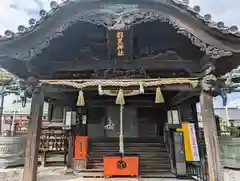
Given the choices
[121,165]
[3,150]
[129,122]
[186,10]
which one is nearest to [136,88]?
[186,10]

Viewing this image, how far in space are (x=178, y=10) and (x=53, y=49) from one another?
3.08 m

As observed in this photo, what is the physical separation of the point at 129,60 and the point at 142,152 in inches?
166

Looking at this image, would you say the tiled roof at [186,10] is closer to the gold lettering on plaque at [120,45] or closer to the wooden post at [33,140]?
the gold lettering on plaque at [120,45]

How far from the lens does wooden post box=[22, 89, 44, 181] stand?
16.3 ft

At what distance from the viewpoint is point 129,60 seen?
5410mm

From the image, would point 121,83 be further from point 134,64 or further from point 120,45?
point 120,45

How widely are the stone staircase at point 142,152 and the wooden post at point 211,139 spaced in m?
3.37

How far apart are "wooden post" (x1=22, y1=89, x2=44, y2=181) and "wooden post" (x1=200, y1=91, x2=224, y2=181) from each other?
148 inches

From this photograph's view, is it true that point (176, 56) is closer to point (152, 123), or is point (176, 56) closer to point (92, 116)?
point (152, 123)

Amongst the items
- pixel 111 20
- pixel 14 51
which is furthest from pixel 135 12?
pixel 14 51

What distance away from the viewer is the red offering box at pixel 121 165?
744 cm

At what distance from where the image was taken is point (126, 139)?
28.0 feet

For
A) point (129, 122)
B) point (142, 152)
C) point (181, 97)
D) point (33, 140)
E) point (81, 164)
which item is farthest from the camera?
point (129, 122)

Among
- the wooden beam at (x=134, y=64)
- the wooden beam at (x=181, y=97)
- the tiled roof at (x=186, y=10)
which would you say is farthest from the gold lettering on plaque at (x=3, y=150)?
the wooden beam at (x=181, y=97)
